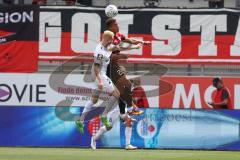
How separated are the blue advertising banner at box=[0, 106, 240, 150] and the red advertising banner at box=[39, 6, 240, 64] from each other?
2.69m

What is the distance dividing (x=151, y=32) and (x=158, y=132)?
355 centimetres

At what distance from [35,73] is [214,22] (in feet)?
17.0

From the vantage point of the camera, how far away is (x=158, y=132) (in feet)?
59.1

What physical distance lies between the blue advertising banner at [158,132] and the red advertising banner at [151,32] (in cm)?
269

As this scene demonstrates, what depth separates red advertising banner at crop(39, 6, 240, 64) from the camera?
66.6ft

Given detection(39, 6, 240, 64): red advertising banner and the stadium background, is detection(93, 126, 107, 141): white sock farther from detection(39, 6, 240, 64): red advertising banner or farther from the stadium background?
detection(39, 6, 240, 64): red advertising banner

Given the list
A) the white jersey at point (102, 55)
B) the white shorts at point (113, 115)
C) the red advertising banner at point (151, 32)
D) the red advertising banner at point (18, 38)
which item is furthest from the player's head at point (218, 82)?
the red advertising banner at point (18, 38)

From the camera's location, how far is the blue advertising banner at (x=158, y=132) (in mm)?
17859

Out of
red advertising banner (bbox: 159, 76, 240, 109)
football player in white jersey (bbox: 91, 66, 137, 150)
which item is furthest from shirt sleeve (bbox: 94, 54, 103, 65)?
red advertising banner (bbox: 159, 76, 240, 109)

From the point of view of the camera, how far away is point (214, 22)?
2030 centimetres

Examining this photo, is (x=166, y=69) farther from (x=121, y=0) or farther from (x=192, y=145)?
(x=121, y=0)

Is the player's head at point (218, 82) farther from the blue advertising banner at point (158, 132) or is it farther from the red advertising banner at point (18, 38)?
the red advertising banner at point (18, 38)

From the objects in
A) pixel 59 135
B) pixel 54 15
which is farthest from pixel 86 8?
pixel 59 135

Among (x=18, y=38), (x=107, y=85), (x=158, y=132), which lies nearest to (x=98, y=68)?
(x=107, y=85)
